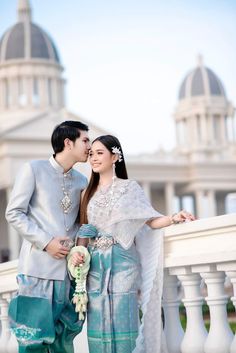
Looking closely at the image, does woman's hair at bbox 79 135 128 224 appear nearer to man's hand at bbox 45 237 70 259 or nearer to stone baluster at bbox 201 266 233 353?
man's hand at bbox 45 237 70 259

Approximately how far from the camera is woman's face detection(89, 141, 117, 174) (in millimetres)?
4184

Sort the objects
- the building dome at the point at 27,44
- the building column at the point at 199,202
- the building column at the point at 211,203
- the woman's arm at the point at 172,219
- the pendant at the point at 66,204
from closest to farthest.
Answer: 1. the woman's arm at the point at 172,219
2. the pendant at the point at 66,204
3. the building column at the point at 199,202
4. the building column at the point at 211,203
5. the building dome at the point at 27,44

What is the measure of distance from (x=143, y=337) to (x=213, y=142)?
61681mm

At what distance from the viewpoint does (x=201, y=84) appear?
65.3 meters

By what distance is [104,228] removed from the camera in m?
4.04

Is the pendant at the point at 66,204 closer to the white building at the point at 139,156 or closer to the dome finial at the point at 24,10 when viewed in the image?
the white building at the point at 139,156

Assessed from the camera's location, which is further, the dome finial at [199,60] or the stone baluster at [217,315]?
the dome finial at [199,60]

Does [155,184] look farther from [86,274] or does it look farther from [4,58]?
[86,274]

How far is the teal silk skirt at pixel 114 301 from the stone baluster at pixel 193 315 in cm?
25

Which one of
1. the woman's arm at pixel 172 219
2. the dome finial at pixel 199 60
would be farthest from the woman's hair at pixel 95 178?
the dome finial at pixel 199 60

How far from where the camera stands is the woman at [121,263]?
3908 millimetres

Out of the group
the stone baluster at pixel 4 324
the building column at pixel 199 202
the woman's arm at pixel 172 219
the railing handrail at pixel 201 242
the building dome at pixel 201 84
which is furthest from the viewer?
the building dome at pixel 201 84

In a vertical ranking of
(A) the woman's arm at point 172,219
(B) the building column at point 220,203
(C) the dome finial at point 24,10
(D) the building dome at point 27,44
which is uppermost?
(C) the dome finial at point 24,10

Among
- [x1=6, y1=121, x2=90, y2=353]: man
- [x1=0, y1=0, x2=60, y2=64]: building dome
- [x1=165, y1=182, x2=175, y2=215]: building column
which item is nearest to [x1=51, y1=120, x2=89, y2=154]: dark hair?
[x1=6, y1=121, x2=90, y2=353]: man
